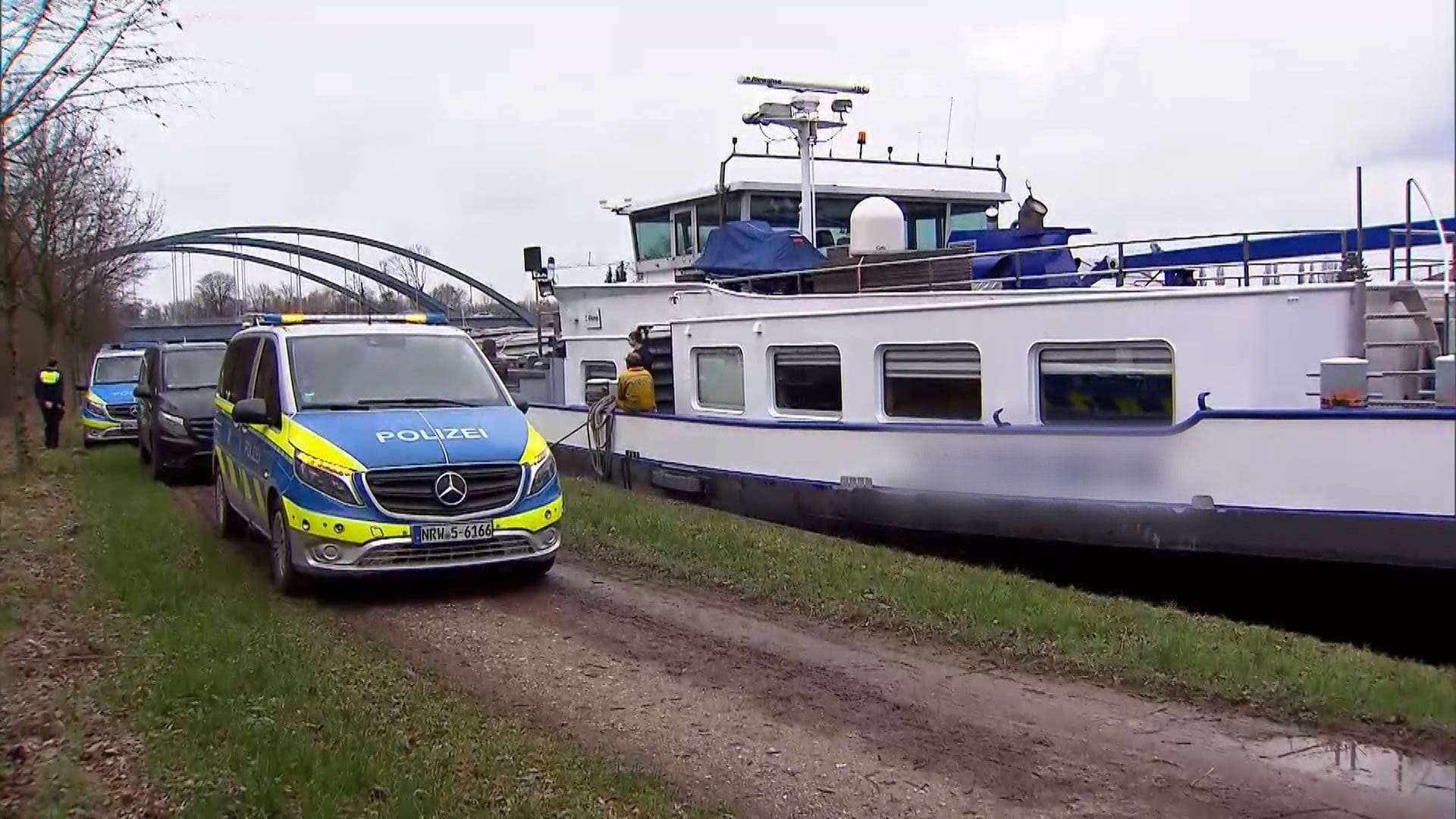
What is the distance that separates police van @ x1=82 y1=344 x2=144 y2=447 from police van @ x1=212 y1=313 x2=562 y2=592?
11482mm

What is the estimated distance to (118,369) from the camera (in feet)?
68.8

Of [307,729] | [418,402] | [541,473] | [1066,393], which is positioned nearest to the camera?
[307,729]

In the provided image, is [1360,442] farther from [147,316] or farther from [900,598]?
[147,316]

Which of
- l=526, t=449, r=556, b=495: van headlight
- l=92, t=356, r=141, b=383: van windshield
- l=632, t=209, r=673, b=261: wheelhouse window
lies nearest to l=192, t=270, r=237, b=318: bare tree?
l=92, t=356, r=141, b=383: van windshield

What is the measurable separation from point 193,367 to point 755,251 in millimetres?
7710

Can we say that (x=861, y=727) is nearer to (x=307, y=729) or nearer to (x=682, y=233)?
(x=307, y=729)

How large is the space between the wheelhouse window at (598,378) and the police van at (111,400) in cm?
830

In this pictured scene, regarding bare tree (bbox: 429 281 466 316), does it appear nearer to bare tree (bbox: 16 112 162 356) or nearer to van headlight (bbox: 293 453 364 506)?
bare tree (bbox: 16 112 162 356)

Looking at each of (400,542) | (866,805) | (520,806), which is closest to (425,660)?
(400,542)

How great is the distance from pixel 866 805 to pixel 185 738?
9.06ft

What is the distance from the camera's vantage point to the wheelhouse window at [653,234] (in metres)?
15.6

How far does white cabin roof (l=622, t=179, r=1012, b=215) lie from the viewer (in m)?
14.3

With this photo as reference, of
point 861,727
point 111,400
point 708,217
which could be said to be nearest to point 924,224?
point 708,217

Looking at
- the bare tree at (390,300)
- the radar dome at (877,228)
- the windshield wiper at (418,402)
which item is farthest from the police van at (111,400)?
the radar dome at (877,228)
